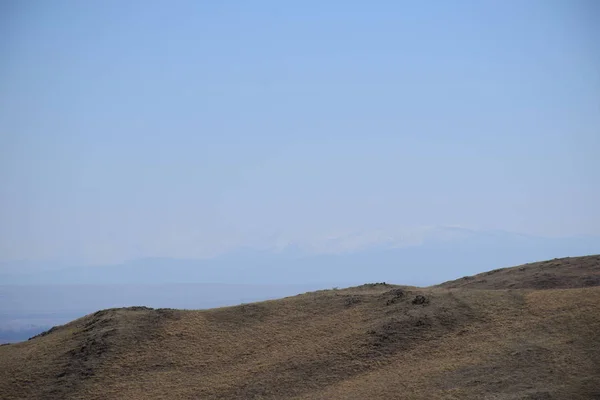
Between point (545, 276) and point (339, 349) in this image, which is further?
point (545, 276)

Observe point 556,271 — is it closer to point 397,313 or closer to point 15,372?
point 397,313

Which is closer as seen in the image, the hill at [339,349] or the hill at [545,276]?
the hill at [339,349]

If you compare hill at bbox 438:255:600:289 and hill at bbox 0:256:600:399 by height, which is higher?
hill at bbox 438:255:600:289

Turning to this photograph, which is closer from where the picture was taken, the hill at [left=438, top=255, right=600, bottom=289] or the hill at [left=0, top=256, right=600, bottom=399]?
the hill at [left=0, top=256, right=600, bottom=399]

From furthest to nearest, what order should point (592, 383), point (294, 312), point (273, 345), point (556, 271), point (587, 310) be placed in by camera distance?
point (556, 271) → point (294, 312) → point (273, 345) → point (587, 310) → point (592, 383)

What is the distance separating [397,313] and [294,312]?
7.48 meters

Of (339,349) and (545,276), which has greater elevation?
(545,276)

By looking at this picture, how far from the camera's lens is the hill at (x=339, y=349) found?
113ft

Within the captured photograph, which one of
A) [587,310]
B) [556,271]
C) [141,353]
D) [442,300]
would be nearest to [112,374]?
[141,353]

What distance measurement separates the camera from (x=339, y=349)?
131ft

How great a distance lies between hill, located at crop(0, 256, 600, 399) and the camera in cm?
3456

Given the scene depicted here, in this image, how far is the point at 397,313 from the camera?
42.8 metres

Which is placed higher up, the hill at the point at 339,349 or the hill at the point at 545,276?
the hill at the point at 545,276

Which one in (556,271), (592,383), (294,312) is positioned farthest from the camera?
(556,271)
